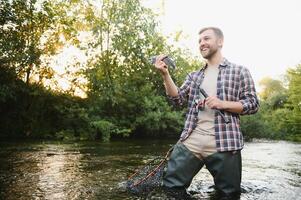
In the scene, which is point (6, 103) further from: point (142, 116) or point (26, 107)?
point (142, 116)

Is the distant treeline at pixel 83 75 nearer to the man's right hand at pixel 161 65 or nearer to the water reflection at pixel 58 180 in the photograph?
the water reflection at pixel 58 180

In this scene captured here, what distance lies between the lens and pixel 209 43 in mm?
3809

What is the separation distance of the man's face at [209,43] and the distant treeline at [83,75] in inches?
488

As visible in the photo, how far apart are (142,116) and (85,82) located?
142 inches

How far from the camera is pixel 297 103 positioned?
131ft

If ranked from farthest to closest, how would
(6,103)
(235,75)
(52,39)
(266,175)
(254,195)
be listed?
(52,39) → (6,103) → (266,175) → (254,195) → (235,75)

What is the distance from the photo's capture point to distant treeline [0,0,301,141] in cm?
1678

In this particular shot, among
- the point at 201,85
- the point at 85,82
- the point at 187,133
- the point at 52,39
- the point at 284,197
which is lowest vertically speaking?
the point at 284,197

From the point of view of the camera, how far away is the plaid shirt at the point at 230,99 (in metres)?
3.58

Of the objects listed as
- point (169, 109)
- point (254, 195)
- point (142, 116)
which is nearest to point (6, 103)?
point (142, 116)

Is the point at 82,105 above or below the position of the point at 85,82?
below

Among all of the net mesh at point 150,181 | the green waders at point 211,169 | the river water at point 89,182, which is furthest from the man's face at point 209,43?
the river water at point 89,182

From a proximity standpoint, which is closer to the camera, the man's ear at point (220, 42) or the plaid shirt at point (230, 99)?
the plaid shirt at point (230, 99)

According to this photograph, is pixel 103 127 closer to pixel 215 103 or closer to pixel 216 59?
pixel 216 59
